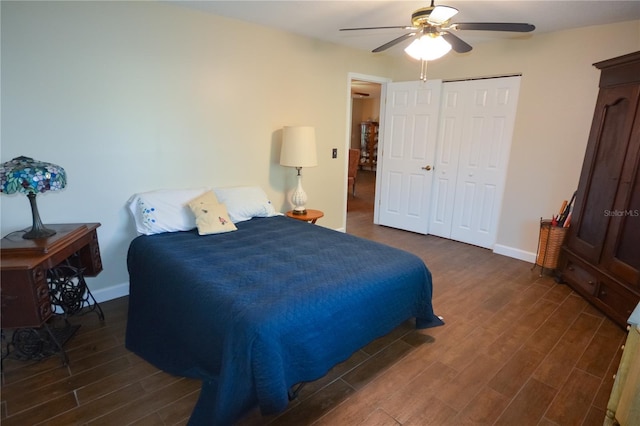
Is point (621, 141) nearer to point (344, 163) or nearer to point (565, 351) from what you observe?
point (565, 351)

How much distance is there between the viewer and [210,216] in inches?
104

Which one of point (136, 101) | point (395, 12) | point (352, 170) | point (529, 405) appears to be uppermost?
point (395, 12)

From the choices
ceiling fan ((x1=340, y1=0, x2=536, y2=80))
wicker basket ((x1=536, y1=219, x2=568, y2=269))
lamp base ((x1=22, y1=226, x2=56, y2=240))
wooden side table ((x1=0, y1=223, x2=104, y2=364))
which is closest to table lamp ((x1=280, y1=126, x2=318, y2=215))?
ceiling fan ((x1=340, y1=0, x2=536, y2=80))

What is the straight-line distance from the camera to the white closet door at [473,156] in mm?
3748

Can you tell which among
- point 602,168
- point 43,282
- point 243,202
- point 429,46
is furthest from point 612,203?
point 43,282

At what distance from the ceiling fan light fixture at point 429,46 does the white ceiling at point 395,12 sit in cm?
48

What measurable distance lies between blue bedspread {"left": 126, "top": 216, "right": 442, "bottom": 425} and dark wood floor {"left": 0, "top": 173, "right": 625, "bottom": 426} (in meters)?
0.18

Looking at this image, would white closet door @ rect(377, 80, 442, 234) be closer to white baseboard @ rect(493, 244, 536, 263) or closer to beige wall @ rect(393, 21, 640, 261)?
beige wall @ rect(393, 21, 640, 261)

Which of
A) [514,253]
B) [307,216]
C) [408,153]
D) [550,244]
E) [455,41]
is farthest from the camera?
[408,153]

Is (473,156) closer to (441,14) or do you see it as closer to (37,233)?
(441,14)

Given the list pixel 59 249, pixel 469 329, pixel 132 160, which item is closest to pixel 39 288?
pixel 59 249

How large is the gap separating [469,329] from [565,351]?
1.90ft

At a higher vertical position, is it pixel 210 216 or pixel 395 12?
pixel 395 12

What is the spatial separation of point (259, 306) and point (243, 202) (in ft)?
5.43
